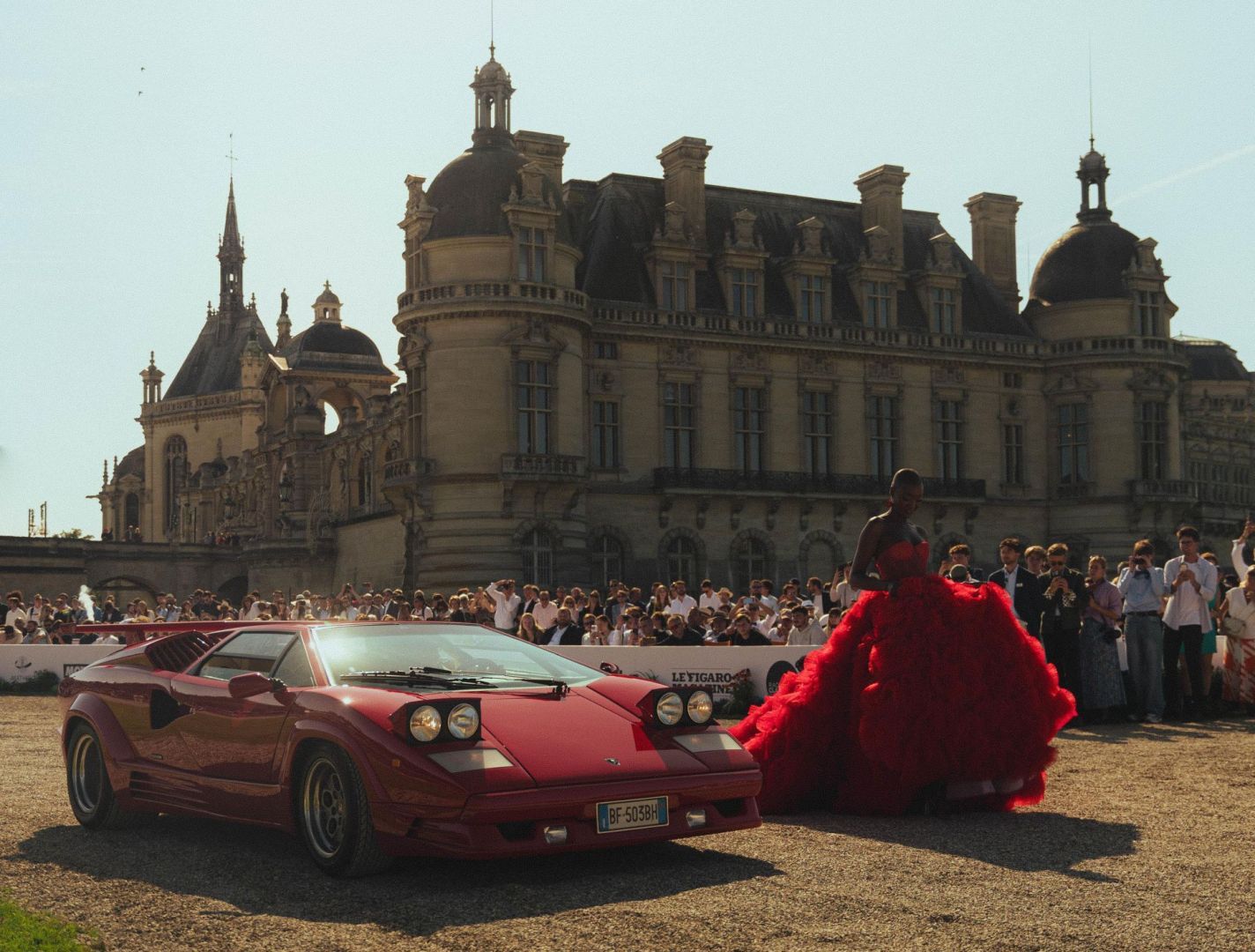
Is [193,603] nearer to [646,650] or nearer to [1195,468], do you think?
[646,650]

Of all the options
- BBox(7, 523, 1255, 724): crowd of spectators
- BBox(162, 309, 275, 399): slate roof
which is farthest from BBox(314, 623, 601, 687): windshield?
BBox(162, 309, 275, 399): slate roof

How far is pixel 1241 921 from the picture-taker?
673cm

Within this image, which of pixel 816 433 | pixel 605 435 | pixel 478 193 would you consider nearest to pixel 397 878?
pixel 478 193

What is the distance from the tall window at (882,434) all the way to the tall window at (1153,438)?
332 inches

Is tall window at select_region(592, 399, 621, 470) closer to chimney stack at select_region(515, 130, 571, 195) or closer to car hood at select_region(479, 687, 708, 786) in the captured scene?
chimney stack at select_region(515, 130, 571, 195)

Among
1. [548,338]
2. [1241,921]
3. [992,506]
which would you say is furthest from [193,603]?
[1241,921]

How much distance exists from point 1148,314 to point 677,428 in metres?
17.6

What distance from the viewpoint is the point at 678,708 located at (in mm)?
8492

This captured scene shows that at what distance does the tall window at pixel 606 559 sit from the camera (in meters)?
44.8

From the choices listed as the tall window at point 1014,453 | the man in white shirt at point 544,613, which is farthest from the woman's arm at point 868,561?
the tall window at point 1014,453

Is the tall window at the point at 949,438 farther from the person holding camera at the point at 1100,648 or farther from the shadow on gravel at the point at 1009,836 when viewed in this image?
the shadow on gravel at the point at 1009,836

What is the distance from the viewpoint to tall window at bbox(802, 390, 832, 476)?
48844 millimetres

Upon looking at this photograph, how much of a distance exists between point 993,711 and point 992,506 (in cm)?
4244

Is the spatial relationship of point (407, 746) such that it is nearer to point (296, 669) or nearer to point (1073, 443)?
point (296, 669)
